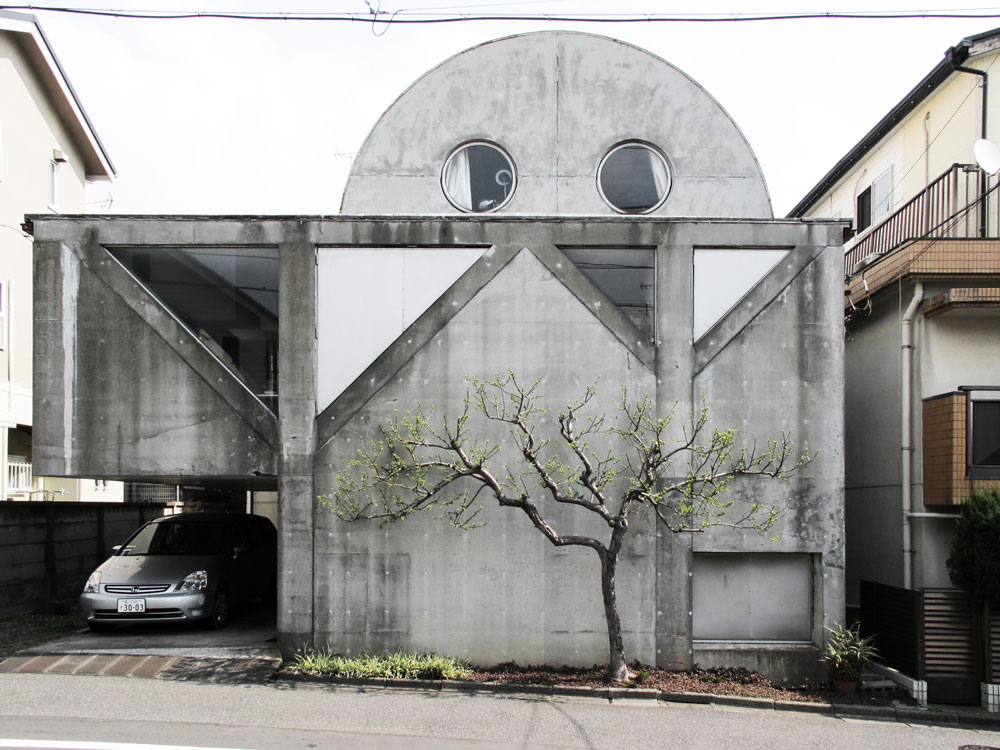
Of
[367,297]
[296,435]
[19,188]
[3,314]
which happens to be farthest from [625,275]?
[19,188]

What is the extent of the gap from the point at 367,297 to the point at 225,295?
73.7 inches

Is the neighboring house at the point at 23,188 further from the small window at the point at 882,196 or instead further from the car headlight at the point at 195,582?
the small window at the point at 882,196

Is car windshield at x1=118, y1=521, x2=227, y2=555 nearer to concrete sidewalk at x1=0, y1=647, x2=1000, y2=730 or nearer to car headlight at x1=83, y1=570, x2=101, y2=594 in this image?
car headlight at x1=83, y1=570, x2=101, y2=594

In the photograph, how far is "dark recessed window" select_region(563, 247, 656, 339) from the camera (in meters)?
10.4

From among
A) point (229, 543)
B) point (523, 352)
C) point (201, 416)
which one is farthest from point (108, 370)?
point (523, 352)

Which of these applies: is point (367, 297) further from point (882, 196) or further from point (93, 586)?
point (882, 196)

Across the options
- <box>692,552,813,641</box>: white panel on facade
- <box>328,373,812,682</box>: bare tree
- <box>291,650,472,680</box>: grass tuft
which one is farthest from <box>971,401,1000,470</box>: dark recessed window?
<box>291,650,472,680</box>: grass tuft

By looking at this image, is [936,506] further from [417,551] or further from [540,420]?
[417,551]

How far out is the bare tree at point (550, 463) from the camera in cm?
1002

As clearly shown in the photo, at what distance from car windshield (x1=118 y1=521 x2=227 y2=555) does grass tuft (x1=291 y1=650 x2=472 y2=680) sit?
10.4ft

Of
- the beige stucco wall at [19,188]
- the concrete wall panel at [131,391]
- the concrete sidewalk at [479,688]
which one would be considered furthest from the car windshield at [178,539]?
the beige stucco wall at [19,188]

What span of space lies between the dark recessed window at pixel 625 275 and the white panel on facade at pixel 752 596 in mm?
3090

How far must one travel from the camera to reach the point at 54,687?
28.7 feet

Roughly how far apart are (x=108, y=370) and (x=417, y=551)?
14.8ft
